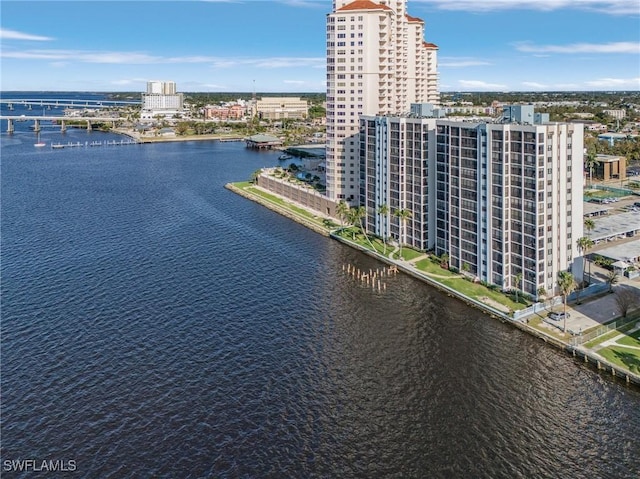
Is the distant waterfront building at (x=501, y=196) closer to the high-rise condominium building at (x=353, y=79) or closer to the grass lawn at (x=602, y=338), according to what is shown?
the grass lawn at (x=602, y=338)

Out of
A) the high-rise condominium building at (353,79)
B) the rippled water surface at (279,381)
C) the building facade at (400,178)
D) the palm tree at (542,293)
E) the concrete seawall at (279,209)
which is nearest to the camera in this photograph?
the rippled water surface at (279,381)

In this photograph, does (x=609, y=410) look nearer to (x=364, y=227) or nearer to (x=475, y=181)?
(x=475, y=181)

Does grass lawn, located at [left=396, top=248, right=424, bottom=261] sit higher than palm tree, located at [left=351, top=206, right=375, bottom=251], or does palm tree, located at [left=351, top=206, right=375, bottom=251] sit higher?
palm tree, located at [left=351, top=206, right=375, bottom=251]

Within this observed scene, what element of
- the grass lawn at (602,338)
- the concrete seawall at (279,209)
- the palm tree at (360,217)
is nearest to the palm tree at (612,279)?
the grass lawn at (602,338)

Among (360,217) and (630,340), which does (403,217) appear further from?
(630,340)

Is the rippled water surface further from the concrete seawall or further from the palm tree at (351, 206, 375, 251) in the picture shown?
the concrete seawall

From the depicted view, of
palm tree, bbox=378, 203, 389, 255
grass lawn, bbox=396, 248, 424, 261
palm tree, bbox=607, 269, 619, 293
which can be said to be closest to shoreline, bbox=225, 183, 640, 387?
grass lawn, bbox=396, 248, 424, 261

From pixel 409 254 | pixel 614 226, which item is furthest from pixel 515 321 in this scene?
pixel 614 226
